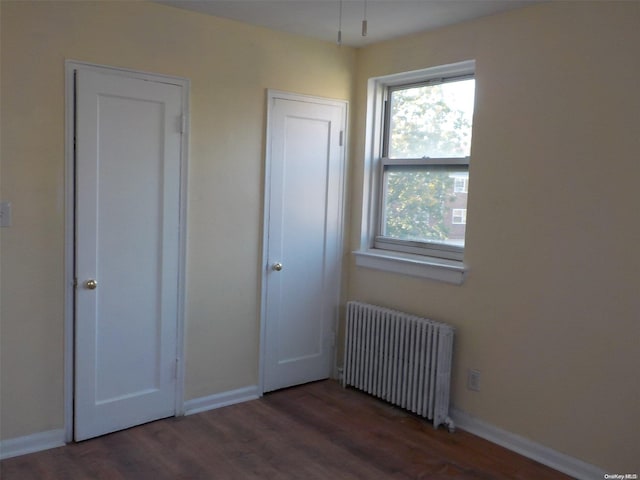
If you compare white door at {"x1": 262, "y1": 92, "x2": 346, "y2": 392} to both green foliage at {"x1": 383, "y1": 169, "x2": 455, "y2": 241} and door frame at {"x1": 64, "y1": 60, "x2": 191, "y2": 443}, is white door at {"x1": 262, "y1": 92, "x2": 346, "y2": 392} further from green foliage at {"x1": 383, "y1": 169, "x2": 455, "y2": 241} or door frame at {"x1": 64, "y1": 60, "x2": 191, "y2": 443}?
door frame at {"x1": 64, "y1": 60, "x2": 191, "y2": 443}

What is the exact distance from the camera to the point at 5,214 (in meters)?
2.91

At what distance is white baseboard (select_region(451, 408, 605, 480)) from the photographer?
2964mm

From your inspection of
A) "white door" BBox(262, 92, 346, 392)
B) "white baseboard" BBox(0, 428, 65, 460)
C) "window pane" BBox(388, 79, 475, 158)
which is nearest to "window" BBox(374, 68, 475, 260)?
"window pane" BBox(388, 79, 475, 158)

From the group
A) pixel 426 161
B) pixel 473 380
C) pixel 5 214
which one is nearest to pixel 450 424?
pixel 473 380

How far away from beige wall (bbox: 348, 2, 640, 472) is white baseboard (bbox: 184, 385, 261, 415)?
1.36m

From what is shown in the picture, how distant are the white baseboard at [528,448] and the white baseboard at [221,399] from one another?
1.34 metres

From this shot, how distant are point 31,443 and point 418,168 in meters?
2.86

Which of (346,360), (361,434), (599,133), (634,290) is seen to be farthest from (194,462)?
(599,133)

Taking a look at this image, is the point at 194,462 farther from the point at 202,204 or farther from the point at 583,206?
the point at 583,206

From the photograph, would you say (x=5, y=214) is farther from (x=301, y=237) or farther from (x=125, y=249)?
(x=301, y=237)

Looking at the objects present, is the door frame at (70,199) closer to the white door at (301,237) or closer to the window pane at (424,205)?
the white door at (301,237)

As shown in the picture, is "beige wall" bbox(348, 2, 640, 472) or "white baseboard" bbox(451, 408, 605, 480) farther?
"white baseboard" bbox(451, 408, 605, 480)

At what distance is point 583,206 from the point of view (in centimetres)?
294

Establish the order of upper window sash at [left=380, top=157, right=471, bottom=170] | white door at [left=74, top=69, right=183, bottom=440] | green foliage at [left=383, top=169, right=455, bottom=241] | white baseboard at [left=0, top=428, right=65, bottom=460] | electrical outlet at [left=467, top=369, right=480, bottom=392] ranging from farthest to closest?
green foliage at [left=383, top=169, right=455, bottom=241]
upper window sash at [left=380, top=157, right=471, bottom=170]
electrical outlet at [left=467, top=369, right=480, bottom=392]
white door at [left=74, top=69, right=183, bottom=440]
white baseboard at [left=0, top=428, right=65, bottom=460]
